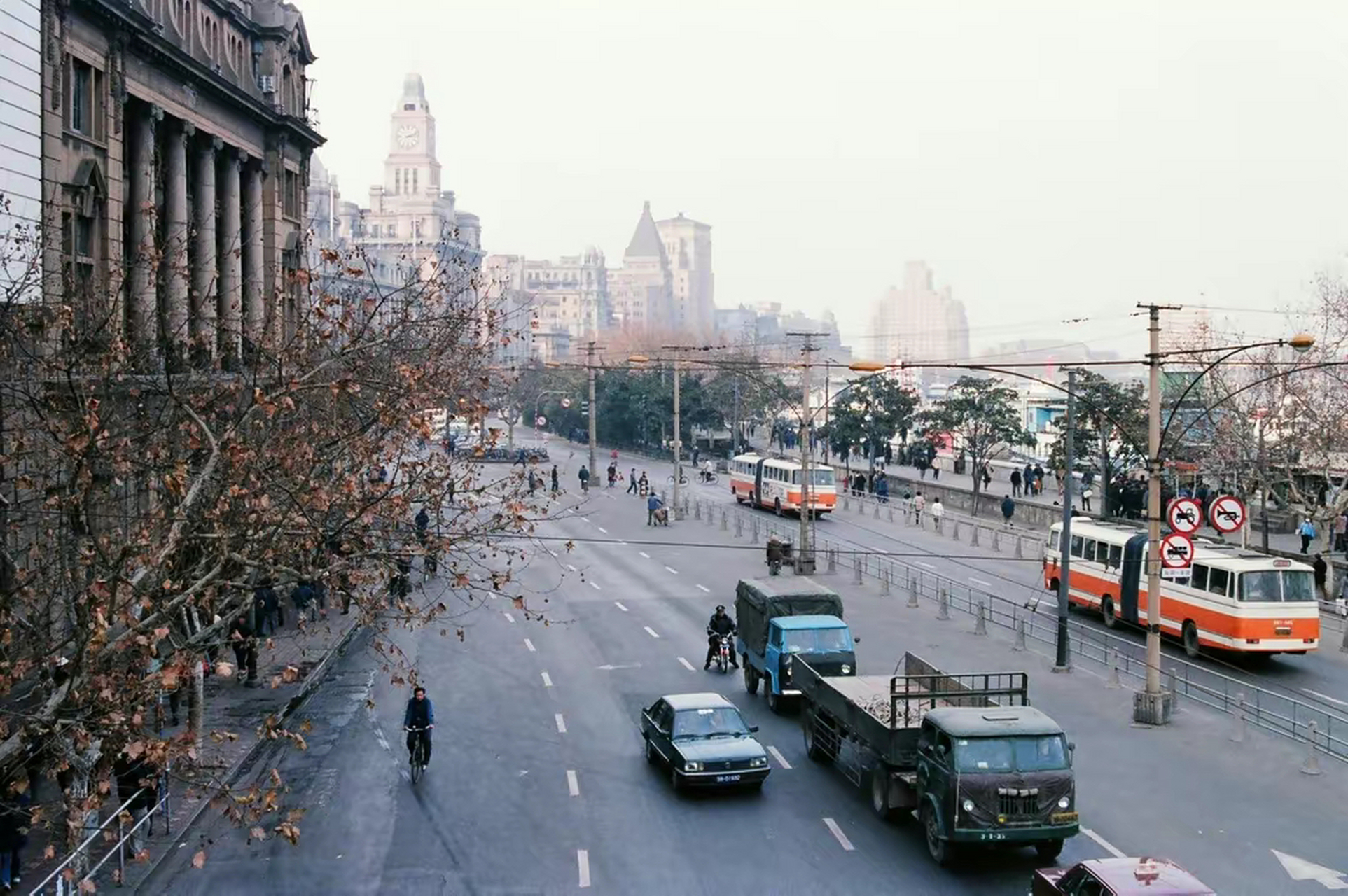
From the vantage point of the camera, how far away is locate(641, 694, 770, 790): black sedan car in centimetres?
2120

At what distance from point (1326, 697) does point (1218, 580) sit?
3.54 meters

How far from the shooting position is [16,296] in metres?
17.7

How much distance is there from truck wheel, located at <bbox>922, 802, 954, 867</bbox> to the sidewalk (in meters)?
8.31

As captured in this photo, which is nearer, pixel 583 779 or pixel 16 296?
pixel 16 296

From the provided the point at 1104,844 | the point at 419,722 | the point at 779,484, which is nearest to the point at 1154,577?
the point at 1104,844

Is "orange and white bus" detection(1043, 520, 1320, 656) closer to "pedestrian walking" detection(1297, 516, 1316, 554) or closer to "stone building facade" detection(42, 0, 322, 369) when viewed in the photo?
"pedestrian walking" detection(1297, 516, 1316, 554)

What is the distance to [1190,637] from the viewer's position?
3228 centimetres

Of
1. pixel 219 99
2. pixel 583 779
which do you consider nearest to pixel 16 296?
pixel 583 779

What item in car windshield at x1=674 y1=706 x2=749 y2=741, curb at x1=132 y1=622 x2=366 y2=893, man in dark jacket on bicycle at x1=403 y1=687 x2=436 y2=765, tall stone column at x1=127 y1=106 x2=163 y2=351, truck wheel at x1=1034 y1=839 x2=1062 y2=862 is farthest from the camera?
tall stone column at x1=127 y1=106 x2=163 y2=351

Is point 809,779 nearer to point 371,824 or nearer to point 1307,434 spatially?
point 371,824

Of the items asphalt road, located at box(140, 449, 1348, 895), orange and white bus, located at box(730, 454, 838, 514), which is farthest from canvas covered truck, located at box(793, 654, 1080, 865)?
orange and white bus, located at box(730, 454, 838, 514)

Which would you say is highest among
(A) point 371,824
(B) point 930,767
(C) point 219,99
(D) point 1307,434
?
(C) point 219,99

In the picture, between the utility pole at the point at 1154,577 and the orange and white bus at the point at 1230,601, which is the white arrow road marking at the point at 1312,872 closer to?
the utility pole at the point at 1154,577

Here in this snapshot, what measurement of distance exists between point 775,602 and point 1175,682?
8050mm
